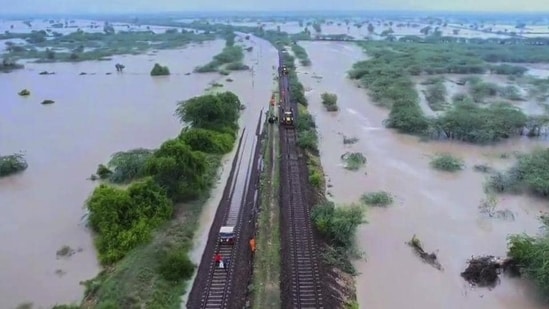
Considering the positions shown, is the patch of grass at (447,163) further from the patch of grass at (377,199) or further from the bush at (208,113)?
the bush at (208,113)

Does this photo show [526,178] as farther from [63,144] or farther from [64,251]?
[63,144]

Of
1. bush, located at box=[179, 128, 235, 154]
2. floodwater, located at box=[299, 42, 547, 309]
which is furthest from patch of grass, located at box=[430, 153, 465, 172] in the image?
bush, located at box=[179, 128, 235, 154]

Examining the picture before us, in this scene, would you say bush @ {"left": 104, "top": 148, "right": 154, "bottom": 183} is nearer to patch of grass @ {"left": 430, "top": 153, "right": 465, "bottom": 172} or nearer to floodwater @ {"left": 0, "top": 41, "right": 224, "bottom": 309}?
floodwater @ {"left": 0, "top": 41, "right": 224, "bottom": 309}

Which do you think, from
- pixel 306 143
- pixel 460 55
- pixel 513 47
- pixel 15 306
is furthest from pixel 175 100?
pixel 513 47

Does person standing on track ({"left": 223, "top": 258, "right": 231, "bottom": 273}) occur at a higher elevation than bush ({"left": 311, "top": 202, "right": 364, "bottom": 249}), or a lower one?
lower

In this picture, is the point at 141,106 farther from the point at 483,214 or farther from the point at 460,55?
the point at 460,55

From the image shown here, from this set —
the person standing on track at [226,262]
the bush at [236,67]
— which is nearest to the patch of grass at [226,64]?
the bush at [236,67]

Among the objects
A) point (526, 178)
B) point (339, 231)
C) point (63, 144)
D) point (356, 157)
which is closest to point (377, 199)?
point (339, 231)
